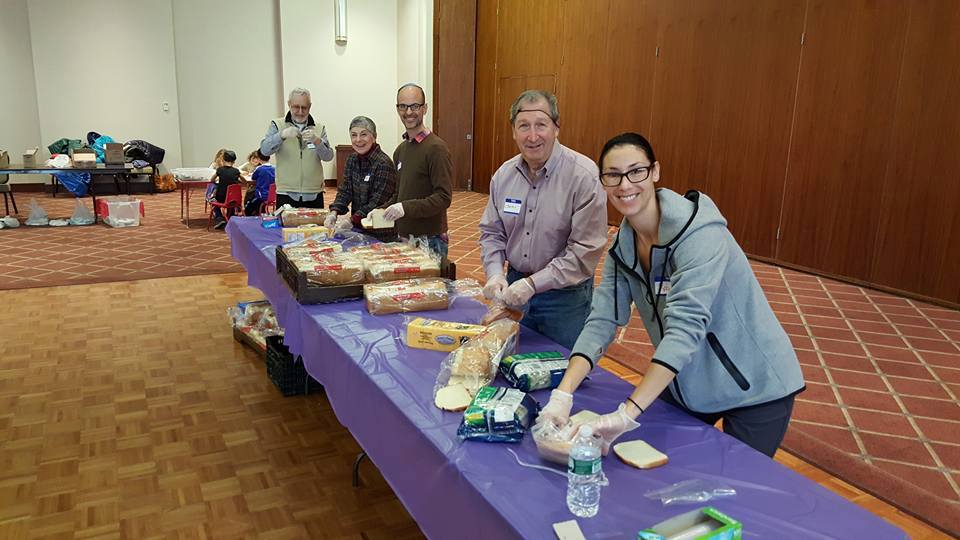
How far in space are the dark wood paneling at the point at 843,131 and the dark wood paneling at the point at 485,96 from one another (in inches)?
212

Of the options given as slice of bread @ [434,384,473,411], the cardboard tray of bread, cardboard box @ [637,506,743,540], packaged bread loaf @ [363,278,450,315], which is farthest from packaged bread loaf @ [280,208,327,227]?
cardboard box @ [637,506,743,540]

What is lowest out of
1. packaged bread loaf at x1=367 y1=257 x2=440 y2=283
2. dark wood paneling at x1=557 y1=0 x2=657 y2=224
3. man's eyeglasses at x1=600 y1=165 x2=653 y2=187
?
packaged bread loaf at x1=367 y1=257 x2=440 y2=283

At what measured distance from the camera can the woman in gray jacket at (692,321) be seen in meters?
1.45

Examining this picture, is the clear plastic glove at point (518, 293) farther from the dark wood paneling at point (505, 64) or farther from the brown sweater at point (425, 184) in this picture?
the dark wood paneling at point (505, 64)

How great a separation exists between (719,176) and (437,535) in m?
6.38

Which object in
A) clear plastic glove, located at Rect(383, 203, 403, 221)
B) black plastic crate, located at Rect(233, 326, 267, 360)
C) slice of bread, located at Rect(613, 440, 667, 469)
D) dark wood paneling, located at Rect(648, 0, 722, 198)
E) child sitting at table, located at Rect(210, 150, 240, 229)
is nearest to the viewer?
slice of bread, located at Rect(613, 440, 667, 469)

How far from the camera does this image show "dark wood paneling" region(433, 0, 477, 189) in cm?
1135

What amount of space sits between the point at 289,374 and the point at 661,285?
2293 mm

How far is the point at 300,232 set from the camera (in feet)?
10.9

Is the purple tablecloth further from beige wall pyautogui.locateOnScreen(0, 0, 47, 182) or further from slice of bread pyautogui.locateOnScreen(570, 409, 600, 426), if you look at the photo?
beige wall pyautogui.locateOnScreen(0, 0, 47, 182)

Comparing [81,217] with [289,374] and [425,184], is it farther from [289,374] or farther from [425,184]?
[425,184]

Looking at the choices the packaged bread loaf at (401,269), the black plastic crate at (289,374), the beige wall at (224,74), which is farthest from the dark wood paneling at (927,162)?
the beige wall at (224,74)

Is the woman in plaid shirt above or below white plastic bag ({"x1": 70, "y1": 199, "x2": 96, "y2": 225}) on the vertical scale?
above

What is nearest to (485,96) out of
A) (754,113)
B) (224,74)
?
(224,74)
